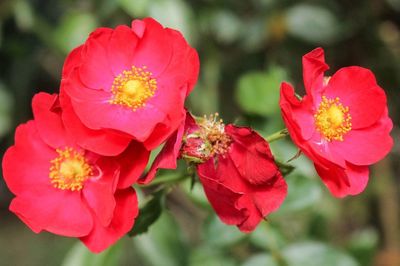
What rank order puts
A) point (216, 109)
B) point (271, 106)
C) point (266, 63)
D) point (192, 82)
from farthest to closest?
point (266, 63), point (216, 109), point (271, 106), point (192, 82)

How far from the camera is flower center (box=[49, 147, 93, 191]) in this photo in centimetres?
97

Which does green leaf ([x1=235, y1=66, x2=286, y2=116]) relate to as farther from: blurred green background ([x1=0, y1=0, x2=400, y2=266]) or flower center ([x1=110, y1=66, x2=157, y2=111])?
flower center ([x1=110, y1=66, x2=157, y2=111])

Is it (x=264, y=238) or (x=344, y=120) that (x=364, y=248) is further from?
(x=344, y=120)

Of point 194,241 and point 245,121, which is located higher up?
point 245,121

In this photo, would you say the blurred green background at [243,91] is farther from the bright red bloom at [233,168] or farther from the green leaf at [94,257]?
the bright red bloom at [233,168]

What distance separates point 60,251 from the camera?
1.96 metres

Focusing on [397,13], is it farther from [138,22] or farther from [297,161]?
[138,22]

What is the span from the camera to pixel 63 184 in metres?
0.97

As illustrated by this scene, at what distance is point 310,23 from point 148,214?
0.93 meters

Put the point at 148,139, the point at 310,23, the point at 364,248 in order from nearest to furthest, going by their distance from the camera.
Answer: the point at 148,139, the point at 364,248, the point at 310,23

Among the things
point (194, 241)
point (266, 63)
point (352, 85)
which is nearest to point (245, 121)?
point (352, 85)

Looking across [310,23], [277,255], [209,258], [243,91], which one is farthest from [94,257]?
[310,23]

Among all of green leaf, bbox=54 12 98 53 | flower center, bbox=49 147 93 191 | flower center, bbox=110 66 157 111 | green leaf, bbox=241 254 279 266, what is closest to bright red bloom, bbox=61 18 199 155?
flower center, bbox=110 66 157 111

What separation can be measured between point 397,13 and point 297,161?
82cm
